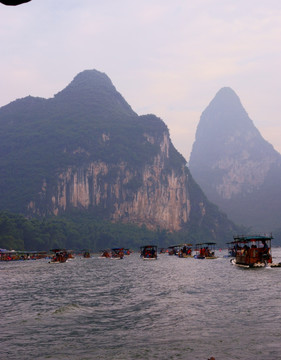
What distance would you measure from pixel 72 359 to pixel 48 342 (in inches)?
116

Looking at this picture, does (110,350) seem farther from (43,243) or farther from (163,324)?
(43,243)

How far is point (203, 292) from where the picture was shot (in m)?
31.9

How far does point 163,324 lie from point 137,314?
3.20m

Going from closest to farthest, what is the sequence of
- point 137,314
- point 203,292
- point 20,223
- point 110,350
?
point 110,350
point 137,314
point 203,292
point 20,223

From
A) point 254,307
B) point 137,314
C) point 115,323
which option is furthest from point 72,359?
point 254,307

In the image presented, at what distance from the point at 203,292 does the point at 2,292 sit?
16.0 metres

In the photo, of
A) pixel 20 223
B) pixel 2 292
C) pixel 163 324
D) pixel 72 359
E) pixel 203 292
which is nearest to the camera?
pixel 72 359

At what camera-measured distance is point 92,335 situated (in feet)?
60.0

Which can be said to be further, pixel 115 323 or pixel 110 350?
pixel 115 323

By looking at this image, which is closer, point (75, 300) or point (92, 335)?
point (92, 335)

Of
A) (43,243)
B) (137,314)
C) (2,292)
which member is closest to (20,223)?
(43,243)

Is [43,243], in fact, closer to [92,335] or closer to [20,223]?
[20,223]

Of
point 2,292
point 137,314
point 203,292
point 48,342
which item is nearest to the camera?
point 48,342

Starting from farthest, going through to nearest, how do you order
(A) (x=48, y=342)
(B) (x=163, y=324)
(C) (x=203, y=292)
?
(C) (x=203, y=292), (B) (x=163, y=324), (A) (x=48, y=342)
